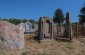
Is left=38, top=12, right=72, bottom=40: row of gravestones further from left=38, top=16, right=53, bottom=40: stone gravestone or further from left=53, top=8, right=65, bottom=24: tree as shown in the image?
left=53, top=8, right=65, bottom=24: tree

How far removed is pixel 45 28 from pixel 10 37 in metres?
7.68

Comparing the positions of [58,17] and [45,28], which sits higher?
[58,17]

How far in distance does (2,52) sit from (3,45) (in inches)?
25.3

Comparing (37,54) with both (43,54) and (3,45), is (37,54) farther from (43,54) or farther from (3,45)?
(3,45)

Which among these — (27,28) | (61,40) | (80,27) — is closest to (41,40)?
(61,40)

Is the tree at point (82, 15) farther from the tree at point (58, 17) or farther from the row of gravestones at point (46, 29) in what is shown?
the row of gravestones at point (46, 29)

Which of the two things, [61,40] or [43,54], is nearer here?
[43,54]

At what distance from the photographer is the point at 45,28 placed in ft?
68.2

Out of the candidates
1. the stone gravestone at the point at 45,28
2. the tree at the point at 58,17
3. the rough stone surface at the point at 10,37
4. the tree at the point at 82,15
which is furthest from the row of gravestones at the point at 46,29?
the tree at the point at 58,17

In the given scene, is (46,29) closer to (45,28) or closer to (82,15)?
(45,28)

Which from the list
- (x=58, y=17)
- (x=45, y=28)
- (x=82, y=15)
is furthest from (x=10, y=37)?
(x=58, y=17)

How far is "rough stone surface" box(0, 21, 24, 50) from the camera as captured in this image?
1307cm

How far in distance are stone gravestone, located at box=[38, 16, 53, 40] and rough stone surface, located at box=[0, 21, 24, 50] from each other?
622 centimetres

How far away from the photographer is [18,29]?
46.2 ft
